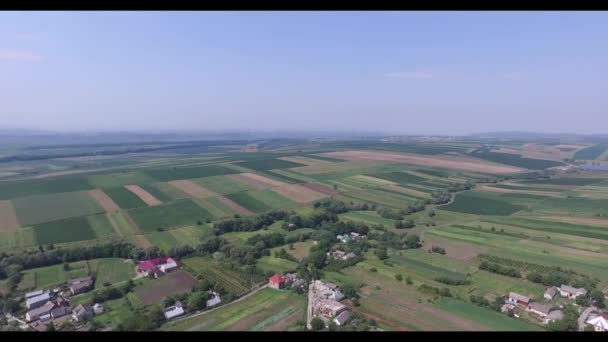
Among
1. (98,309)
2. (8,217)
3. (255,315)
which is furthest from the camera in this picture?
(8,217)

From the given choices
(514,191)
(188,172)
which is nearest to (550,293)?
(514,191)

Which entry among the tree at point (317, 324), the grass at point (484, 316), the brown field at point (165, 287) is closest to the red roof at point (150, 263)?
the brown field at point (165, 287)

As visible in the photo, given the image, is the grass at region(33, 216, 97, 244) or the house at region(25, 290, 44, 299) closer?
the house at region(25, 290, 44, 299)

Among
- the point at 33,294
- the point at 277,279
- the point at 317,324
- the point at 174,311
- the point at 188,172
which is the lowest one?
the point at 174,311

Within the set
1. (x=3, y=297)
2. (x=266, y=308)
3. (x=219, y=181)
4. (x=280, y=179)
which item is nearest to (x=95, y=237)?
(x=3, y=297)

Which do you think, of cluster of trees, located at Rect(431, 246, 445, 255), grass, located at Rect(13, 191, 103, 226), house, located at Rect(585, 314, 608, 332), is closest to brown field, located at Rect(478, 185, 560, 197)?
cluster of trees, located at Rect(431, 246, 445, 255)

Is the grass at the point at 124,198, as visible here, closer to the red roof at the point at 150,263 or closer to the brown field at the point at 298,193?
the red roof at the point at 150,263

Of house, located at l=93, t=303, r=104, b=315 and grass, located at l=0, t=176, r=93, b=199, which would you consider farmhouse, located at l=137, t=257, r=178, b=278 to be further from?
grass, located at l=0, t=176, r=93, b=199

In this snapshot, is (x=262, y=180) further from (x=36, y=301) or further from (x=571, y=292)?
(x=571, y=292)
